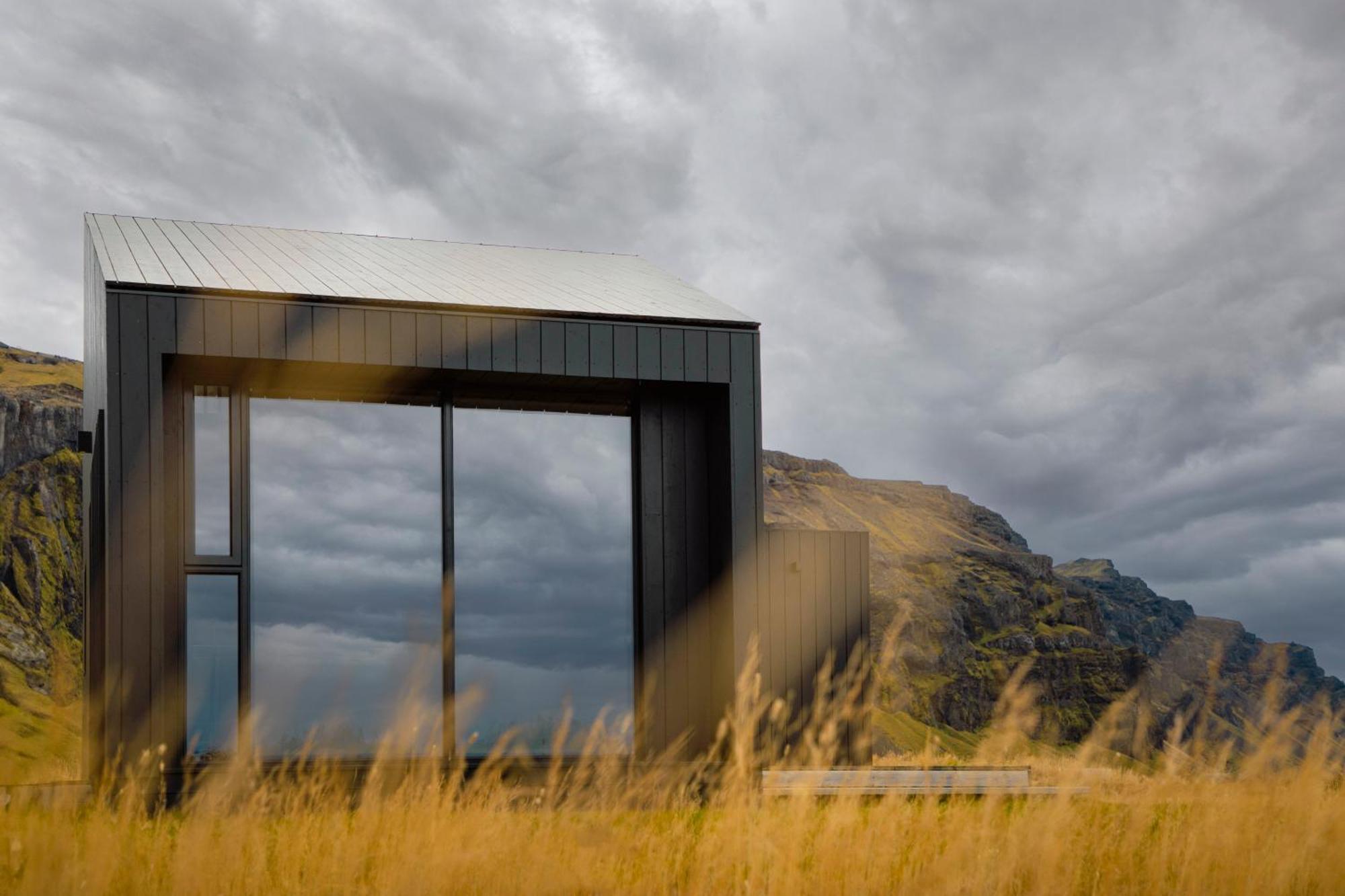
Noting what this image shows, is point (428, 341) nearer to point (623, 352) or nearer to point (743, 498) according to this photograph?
point (623, 352)

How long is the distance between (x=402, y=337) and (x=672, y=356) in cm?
219

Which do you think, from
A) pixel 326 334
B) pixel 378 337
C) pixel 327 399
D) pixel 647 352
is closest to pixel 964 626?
pixel 647 352

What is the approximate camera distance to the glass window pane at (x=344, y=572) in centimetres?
964

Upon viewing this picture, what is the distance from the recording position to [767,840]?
4812 millimetres

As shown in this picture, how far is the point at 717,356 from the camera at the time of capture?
10766 millimetres

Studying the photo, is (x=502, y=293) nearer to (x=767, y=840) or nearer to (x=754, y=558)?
(x=754, y=558)

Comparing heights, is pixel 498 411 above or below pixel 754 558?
above

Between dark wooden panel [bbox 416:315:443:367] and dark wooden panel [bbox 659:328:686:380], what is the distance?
1.81m

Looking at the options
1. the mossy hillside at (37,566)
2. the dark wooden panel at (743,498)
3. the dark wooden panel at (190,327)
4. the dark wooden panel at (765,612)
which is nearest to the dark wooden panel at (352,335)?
the dark wooden panel at (190,327)

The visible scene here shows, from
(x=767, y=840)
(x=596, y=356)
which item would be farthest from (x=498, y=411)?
(x=767, y=840)

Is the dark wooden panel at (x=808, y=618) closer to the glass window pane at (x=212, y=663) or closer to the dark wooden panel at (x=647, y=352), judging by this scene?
the dark wooden panel at (x=647, y=352)

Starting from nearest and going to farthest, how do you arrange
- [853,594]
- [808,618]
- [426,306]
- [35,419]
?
[426,306], [808,618], [853,594], [35,419]

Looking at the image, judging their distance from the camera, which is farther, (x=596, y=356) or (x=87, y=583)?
(x=87, y=583)

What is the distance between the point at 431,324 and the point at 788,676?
13.5 ft
